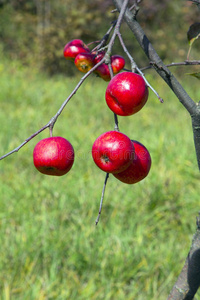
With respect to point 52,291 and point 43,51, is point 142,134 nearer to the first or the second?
point 52,291

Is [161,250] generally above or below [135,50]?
below

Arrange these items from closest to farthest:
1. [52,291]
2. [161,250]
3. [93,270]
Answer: [52,291]
[93,270]
[161,250]

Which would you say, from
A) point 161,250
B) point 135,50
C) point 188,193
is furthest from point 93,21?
point 161,250

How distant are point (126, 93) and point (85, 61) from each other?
0.67 feet

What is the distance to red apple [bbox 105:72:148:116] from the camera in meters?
0.64

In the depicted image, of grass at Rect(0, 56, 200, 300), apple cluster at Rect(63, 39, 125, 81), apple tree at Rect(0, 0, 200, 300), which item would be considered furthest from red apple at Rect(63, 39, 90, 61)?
grass at Rect(0, 56, 200, 300)

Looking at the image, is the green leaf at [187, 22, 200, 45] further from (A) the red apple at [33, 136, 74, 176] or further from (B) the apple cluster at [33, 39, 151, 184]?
(A) the red apple at [33, 136, 74, 176]

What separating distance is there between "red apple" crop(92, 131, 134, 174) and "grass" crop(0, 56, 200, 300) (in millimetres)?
1227

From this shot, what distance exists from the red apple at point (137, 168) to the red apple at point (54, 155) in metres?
0.11

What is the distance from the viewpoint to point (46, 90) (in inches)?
199

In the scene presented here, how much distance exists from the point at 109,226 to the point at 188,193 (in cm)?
65

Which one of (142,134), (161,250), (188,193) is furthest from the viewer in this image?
(142,134)

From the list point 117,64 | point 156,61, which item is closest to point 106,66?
point 117,64

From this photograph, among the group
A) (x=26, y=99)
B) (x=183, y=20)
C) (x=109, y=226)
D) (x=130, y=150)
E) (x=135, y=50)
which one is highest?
(x=183, y=20)
